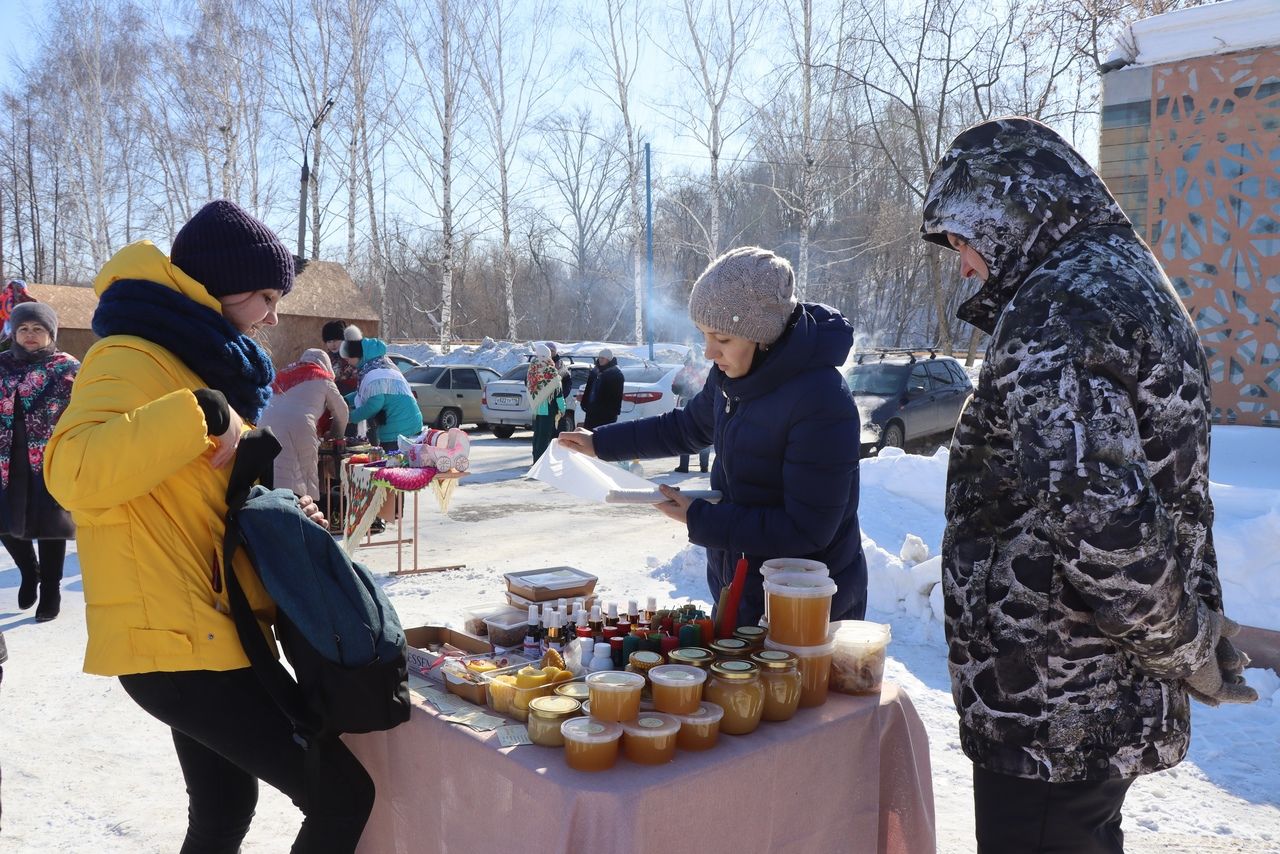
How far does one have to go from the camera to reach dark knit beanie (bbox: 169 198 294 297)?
7.43 ft

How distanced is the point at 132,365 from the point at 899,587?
5.00m

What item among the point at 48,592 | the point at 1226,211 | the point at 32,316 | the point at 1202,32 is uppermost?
the point at 1202,32

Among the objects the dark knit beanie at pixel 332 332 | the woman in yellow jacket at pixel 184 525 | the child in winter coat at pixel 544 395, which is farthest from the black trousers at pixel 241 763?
the child in winter coat at pixel 544 395

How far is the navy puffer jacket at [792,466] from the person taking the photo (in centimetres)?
265

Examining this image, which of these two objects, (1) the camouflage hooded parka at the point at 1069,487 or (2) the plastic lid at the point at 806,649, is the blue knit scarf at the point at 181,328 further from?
(1) the camouflage hooded parka at the point at 1069,487

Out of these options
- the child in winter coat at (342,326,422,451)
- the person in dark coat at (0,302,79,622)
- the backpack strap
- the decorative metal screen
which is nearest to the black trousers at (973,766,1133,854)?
the backpack strap

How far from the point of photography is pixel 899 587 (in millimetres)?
5988

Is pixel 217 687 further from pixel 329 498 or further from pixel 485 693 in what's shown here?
pixel 329 498

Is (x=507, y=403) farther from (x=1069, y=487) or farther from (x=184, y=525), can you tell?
(x=1069, y=487)

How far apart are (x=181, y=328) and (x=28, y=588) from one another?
506 centimetres

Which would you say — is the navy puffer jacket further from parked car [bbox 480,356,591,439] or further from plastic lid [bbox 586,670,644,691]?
parked car [bbox 480,356,591,439]

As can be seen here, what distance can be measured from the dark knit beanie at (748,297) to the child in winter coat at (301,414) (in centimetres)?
479

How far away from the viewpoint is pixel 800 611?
2348 millimetres

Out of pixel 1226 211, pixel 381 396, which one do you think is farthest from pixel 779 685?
pixel 1226 211
